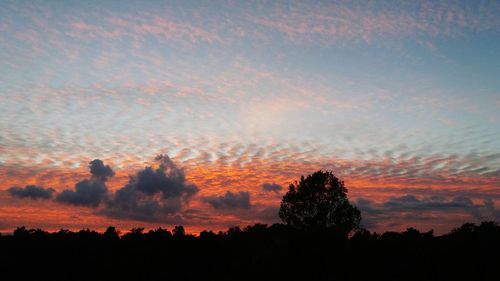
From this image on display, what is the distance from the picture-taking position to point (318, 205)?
74.2 metres

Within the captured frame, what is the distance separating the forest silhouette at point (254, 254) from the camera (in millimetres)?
41344

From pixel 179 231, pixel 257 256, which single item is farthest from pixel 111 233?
pixel 257 256

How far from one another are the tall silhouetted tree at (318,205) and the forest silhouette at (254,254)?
10.9 meters

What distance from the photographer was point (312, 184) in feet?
248

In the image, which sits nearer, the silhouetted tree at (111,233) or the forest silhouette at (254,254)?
the forest silhouette at (254,254)

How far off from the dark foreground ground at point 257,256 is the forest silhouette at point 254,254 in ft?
0.29

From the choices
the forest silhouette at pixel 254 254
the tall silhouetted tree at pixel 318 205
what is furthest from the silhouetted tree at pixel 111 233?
the tall silhouetted tree at pixel 318 205

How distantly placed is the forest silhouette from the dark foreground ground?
89 mm

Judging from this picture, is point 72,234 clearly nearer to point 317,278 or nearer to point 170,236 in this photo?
point 170,236

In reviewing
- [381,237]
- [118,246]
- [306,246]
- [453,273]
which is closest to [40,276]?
[118,246]

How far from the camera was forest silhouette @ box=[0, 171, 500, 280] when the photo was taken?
1628 inches

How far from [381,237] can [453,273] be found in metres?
11.3

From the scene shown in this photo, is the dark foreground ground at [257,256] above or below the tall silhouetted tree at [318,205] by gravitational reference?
below

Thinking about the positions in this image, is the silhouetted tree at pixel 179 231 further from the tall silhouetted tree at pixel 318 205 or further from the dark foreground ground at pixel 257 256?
the tall silhouetted tree at pixel 318 205
